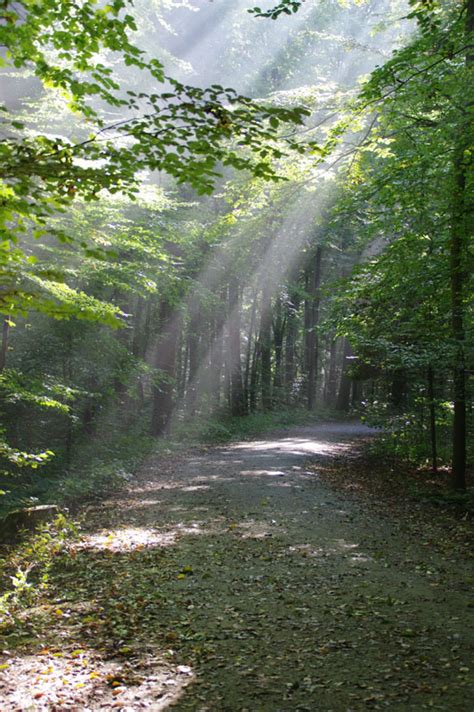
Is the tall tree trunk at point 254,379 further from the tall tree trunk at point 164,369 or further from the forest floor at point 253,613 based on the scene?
the forest floor at point 253,613

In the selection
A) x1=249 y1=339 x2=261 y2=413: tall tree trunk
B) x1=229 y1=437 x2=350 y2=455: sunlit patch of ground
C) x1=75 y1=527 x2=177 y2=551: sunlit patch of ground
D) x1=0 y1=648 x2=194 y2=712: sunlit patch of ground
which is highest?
x1=249 y1=339 x2=261 y2=413: tall tree trunk

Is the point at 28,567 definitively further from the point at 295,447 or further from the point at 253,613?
the point at 295,447

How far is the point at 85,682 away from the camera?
424 centimetres

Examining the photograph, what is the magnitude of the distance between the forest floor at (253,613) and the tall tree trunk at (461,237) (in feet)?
4.81

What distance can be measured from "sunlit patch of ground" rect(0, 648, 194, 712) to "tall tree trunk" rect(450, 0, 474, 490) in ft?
23.2

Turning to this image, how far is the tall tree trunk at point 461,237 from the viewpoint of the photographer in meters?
8.05

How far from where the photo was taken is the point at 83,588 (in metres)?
6.26

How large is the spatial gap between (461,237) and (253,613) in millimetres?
6922

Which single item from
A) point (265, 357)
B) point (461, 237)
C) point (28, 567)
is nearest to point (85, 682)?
point (28, 567)

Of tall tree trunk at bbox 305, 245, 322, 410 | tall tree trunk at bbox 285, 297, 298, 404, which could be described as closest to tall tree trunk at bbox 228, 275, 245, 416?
tall tree trunk at bbox 285, 297, 298, 404

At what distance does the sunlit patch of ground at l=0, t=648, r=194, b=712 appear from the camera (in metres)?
3.96

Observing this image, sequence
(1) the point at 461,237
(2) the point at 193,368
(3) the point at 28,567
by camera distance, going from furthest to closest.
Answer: (2) the point at 193,368 → (1) the point at 461,237 → (3) the point at 28,567

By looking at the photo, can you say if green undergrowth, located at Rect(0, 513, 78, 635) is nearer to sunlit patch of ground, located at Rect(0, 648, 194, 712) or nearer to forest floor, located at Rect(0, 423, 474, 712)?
forest floor, located at Rect(0, 423, 474, 712)

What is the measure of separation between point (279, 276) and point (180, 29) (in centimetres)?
1158
